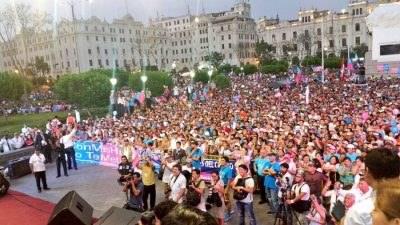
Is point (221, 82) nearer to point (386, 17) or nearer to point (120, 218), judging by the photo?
point (386, 17)

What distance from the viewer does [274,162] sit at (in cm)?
1114

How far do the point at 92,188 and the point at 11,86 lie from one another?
119 feet

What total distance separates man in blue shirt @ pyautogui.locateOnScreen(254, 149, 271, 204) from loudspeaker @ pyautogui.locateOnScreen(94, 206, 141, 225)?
15.9 ft

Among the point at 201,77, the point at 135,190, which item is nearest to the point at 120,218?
the point at 135,190

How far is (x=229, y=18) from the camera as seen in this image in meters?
125

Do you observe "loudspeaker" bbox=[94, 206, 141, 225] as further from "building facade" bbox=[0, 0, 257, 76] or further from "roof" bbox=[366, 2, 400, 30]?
"building facade" bbox=[0, 0, 257, 76]

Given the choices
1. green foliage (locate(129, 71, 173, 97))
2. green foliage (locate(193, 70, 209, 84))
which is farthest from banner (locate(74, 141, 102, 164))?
green foliage (locate(193, 70, 209, 84))

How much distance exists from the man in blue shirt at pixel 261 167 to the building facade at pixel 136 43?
315ft

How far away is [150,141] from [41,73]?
93.5 metres

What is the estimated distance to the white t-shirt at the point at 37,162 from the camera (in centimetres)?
1459

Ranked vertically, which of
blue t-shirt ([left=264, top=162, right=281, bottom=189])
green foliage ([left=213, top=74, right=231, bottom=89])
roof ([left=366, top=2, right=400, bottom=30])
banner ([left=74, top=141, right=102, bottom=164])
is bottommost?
banner ([left=74, top=141, right=102, bottom=164])

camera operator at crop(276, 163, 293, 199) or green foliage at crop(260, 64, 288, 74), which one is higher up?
green foliage at crop(260, 64, 288, 74)

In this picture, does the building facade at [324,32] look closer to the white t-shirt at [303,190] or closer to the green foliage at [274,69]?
the green foliage at [274,69]

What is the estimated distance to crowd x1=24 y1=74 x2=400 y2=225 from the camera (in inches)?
275
